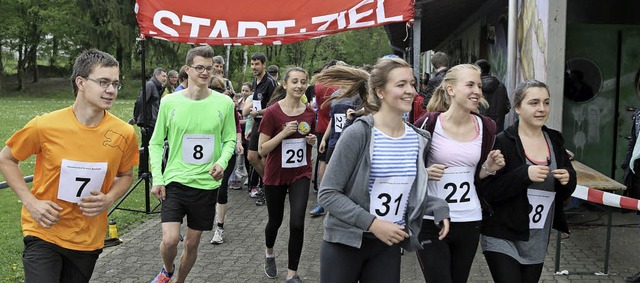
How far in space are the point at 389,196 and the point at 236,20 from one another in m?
4.24

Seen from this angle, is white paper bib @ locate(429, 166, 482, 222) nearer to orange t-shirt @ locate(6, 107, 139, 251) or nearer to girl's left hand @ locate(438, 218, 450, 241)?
girl's left hand @ locate(438, 218, 450, 241)

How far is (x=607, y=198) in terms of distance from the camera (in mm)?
5824

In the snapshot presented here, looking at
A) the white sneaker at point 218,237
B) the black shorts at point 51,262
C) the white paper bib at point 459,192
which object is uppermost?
the white paper bib at point 459,192

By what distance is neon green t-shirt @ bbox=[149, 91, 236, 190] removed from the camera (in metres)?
5.41

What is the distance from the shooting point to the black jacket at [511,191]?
4.14 m

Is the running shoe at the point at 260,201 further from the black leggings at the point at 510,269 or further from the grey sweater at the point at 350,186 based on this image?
the grey sweater at the point at 350,186

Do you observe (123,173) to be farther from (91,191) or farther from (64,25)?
(64,25)

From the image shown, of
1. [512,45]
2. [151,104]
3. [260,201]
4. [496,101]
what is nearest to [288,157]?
[496,101]

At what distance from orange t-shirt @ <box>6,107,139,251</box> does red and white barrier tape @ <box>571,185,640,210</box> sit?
405 cm

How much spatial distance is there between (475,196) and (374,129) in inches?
39.5

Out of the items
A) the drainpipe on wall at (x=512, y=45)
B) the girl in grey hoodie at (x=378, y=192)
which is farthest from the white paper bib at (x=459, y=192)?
the drainpipe on wall at (x=512, y=45)

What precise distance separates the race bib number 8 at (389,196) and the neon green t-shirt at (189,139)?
2.10 meters

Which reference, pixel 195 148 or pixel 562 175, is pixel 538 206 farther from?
pixel 195 148

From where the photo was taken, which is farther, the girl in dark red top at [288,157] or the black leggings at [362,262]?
the girl in dark red top at [288,157]
